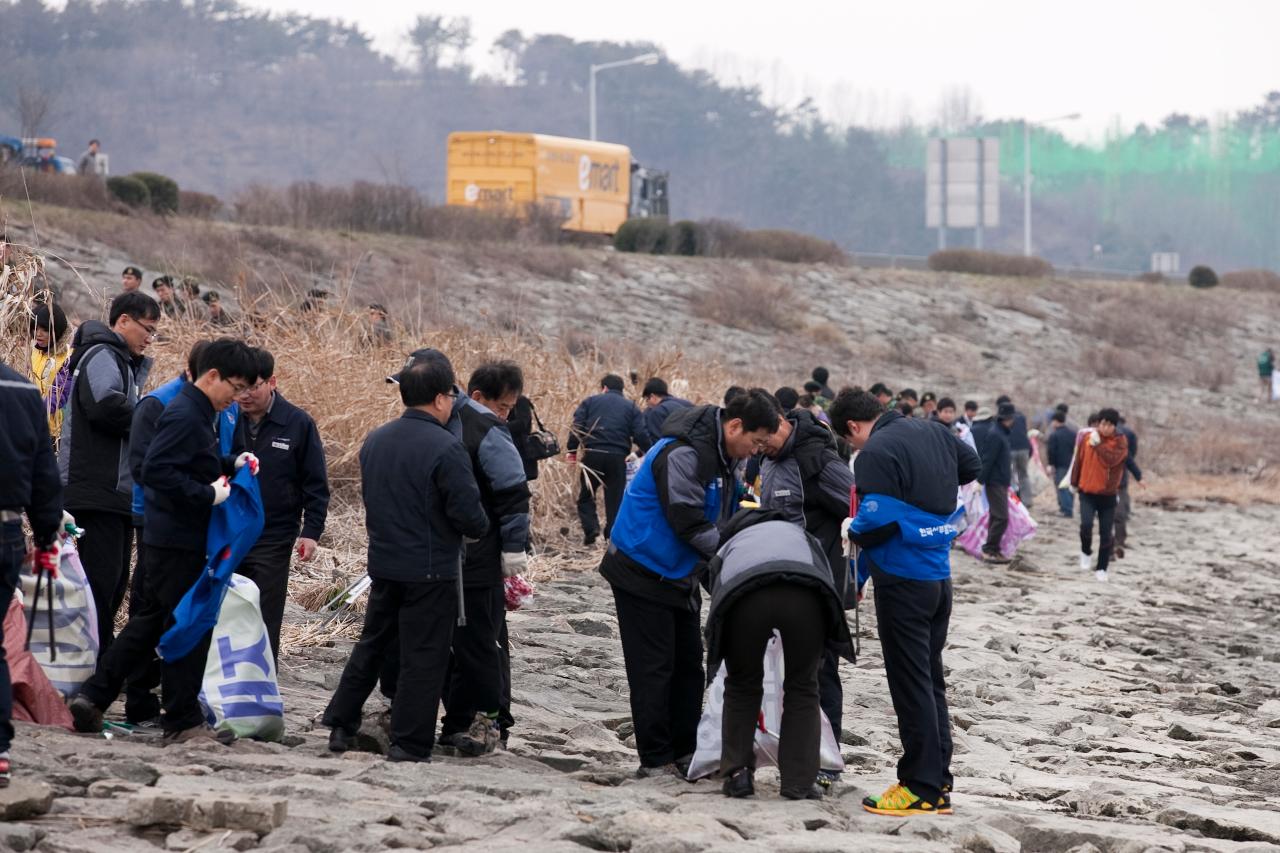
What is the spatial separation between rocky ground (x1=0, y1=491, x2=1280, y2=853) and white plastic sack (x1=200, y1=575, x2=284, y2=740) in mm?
138

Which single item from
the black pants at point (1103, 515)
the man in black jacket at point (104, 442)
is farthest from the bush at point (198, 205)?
the man in black jacket at point (104, 442)

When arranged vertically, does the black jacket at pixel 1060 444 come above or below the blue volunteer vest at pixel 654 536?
below

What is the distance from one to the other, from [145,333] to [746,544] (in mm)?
2926

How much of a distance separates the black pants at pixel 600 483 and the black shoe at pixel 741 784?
8.34m

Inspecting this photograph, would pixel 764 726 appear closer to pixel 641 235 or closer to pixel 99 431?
pixel 99 431

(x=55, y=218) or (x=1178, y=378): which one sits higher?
(x=55, y=218)

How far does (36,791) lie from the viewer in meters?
A: 5.57

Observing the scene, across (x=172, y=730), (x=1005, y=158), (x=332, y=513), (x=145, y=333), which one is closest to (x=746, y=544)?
(x=172, y=730)

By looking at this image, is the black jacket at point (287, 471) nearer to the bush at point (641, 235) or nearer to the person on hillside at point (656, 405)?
the person on hillside at point (656, 405)

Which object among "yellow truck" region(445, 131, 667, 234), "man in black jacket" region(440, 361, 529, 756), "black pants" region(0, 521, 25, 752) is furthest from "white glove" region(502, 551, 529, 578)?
"yellow truck" region(445, 131, 667, 234)

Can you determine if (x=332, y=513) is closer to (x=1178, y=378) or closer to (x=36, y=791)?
(x=36, y=791)

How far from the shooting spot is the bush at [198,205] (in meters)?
34.0

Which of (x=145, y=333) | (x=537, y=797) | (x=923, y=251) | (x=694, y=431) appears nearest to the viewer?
(x=537, y=797)

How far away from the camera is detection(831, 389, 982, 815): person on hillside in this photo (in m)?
6.64
